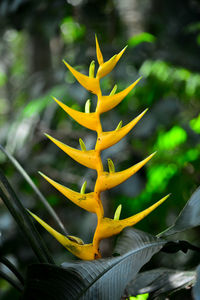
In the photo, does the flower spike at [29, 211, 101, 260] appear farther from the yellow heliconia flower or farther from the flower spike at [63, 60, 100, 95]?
the flower spike at [63, 60, 100, 95]

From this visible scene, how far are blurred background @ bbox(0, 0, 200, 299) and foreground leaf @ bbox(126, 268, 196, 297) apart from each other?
490 millimetres

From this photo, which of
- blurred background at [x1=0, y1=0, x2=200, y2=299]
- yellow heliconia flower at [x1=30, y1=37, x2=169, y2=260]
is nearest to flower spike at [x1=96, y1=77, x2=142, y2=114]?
yellow heliconia flower at [x1=30, y1=37, x2=169, y2=260]

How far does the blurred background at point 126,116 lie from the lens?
1016 millimetres

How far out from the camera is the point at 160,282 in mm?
365

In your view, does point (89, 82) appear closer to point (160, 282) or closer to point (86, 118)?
point (86, 118)

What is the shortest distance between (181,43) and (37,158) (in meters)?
0.71

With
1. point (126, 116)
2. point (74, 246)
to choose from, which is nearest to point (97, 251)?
point (74, 246)

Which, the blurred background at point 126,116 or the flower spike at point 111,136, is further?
the blurred background at point 126,116

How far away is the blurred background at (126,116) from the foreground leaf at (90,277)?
0.54 metres

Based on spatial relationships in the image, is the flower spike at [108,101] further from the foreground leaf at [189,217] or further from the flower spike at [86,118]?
the foreground leaf at [189,217]

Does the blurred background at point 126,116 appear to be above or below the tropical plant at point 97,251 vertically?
below

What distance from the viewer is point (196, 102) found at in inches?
64.6

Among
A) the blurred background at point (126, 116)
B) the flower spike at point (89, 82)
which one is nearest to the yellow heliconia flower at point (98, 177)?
the flower spike at point (89, 82)

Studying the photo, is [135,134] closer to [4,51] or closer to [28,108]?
[28,108]
